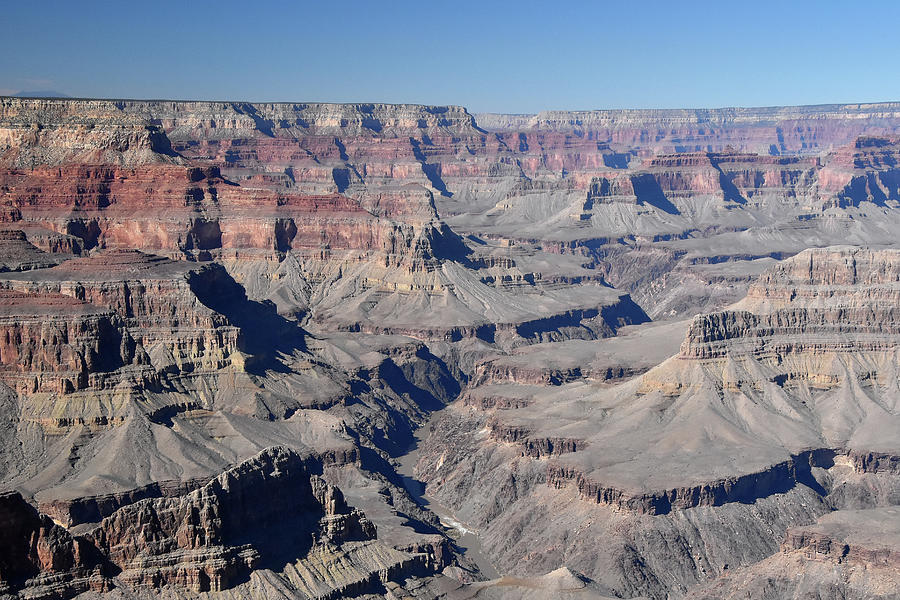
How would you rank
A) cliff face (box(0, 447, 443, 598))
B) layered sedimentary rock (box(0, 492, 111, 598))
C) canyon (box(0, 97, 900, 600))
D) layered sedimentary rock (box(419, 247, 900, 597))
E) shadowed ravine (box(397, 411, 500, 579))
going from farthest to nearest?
shadowed ravine (box(397, 411, 500, 579)) < layered sedimentary rock (box(419, 247, 900, 597)) < canyon (box(0, 97, 900, 600)) < cliff face (box(0, 447, 443, 598)) < layered sedimentary rock (box(0, 492, 111, 598))

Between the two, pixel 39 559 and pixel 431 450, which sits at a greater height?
pixel 39 559

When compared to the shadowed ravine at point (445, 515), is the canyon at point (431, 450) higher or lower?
higher

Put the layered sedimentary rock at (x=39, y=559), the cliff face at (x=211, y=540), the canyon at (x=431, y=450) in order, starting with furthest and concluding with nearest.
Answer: the canyon at (x=431, y=450) → the cliff face at (x=211, y=540) → the layered sedimentary rock at (x=39, y=559)

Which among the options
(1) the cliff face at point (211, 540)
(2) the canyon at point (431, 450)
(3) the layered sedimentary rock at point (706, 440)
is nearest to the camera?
(1) the cliff face at point (211, 540)

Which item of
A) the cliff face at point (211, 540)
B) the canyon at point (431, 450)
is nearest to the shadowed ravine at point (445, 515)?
the canyon at point (431, 450)

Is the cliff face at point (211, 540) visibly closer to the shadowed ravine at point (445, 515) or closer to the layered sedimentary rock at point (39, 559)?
the layered sedimentary rock at point (39, 559)

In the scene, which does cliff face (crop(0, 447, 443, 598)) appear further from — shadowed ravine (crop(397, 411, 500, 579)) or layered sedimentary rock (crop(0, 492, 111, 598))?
shadowed ravine (crop(397, 411, 500, 579))

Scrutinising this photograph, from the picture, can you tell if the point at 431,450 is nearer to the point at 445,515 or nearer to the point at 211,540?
the point at 445,515

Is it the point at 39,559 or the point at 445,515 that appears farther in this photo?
the point at 445,515

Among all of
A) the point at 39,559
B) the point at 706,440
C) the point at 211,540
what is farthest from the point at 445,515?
the point at 39,559

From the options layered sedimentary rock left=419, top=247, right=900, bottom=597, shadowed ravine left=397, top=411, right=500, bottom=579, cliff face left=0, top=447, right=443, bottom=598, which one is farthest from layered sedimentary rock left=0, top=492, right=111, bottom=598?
layered sedimentary rock left=419, top=247, right=900, bottom=597

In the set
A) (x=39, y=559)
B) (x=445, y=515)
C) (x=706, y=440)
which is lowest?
(x=445, y=515)

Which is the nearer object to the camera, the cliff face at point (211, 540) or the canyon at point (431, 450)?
the cliff face at point (211, 540)
